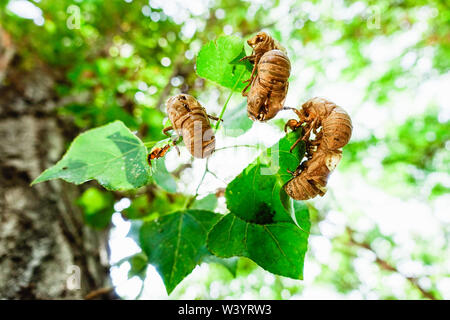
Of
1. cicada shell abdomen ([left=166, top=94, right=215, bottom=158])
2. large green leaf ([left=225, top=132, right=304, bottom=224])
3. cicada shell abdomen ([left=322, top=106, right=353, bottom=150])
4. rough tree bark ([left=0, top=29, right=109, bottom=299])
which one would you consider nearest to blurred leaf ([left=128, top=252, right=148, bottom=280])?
rough tree bark ([left=0, top=29, right=109, bottom=299])

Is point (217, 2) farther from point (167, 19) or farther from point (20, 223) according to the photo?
point (20, 223)

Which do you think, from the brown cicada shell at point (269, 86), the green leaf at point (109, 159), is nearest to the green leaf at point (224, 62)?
the brown cicada shell at point (269, 86)

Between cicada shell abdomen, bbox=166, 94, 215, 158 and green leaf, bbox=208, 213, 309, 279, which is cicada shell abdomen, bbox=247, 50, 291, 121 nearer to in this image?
cicada shell abdomen, bbox=166, 94, 215, 158

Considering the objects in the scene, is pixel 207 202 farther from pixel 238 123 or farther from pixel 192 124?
pixel 192 124

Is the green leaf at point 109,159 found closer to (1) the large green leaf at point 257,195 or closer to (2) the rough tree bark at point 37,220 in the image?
(1) the large green leaf at point 257,195
